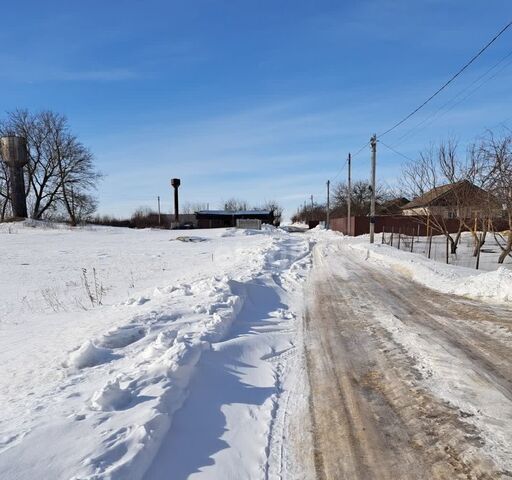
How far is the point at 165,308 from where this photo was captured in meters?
7.53

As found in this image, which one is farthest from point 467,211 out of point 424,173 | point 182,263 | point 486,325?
point 486,325

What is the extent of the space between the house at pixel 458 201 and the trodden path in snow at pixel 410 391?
13.9 metres

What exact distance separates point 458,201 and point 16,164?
2029 inches

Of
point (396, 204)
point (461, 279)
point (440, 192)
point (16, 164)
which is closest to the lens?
point (461, 279)

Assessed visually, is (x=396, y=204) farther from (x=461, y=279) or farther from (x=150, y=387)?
(x=150, y=387)

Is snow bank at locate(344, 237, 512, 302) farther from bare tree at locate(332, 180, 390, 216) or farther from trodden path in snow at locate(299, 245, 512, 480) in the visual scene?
bare tree at locate(332, 180, 390, 216)

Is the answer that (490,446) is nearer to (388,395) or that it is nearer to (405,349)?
(388,395)

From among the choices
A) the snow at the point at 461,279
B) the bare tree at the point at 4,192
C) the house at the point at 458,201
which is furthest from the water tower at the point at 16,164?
the snow at the point at 461,279

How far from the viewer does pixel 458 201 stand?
23172 millimetres

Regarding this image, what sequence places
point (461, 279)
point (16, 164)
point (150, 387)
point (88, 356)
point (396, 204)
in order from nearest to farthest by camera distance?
point (150, 387), point (88, 356), point (461, 279), point (396, 204), point (16, 164)

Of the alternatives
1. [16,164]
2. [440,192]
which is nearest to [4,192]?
[16,164]

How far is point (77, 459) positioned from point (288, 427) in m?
1.82

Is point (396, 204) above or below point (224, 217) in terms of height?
above

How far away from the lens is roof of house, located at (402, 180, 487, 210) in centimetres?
2215
